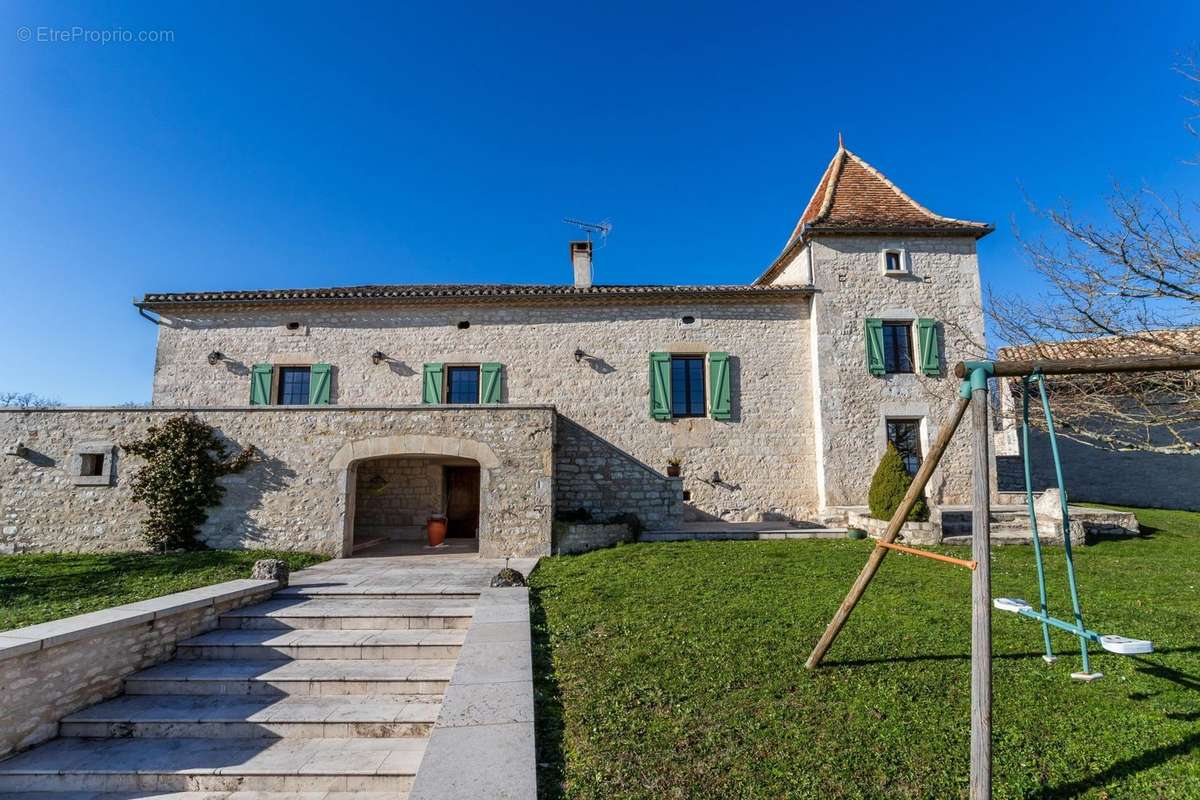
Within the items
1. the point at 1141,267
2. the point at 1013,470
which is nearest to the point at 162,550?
the point at 1141,267

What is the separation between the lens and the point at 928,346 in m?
13.1

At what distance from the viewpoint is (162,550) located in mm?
9734

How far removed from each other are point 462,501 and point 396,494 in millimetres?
1495

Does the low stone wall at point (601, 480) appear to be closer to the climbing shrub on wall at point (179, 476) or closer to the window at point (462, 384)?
A: the window at point (462, 384)

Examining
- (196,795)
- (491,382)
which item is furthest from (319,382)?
(196,795)

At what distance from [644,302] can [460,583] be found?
8.35 metres

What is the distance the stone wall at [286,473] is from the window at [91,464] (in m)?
0.25

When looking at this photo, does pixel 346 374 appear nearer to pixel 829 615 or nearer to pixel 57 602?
pixel 57 602

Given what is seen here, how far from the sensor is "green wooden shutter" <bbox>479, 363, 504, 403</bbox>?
13.3 m

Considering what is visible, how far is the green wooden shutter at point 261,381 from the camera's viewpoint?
43.5 ft

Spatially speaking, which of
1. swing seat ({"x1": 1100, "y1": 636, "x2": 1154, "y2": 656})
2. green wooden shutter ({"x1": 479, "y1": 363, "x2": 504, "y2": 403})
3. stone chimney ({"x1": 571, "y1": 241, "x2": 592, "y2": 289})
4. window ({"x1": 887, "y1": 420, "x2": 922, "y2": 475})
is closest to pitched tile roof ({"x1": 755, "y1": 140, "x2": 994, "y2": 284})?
window ({"x1": 887, "y1": 420, "x2": 922, "y2": 475})

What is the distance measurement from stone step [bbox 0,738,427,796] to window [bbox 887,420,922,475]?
12158 millimetres

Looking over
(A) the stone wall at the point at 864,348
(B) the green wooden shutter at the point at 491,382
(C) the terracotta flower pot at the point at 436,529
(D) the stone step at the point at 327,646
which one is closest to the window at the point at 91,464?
(C) the terracotta flower pot at the point at 436,529

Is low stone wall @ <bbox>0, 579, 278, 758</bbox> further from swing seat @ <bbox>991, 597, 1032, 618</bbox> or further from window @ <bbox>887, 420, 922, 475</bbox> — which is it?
window @ <bbox>887, 420, 922, 475</bbox>
